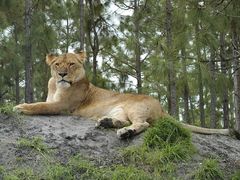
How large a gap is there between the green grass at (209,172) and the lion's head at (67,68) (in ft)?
8.73

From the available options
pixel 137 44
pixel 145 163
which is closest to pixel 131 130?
pixel 145 163

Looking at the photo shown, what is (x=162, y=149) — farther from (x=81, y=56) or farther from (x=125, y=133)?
(x=81, y=56)

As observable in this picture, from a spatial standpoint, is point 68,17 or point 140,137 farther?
point 68,17

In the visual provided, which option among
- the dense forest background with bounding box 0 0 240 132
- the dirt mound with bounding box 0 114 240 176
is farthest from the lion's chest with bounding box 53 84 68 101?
the dense forest background with bounding box 0 0 240 132

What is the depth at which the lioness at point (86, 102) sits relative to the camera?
278 inches

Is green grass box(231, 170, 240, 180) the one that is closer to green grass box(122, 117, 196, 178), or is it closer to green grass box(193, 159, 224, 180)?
green grass box(193, 159, 224, 180)

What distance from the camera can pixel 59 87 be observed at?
7789mm

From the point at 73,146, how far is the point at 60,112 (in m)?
1.34

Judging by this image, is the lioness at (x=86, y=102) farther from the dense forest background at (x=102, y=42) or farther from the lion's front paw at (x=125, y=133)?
the dense forest background at (x=102, y=42)

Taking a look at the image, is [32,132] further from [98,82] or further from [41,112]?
[98,82]

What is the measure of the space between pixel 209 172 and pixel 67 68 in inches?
112

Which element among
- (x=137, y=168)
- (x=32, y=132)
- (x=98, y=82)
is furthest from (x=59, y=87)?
(x=98, y=82)

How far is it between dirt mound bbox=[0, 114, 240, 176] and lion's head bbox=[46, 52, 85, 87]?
61cm

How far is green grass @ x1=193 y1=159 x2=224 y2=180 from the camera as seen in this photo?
5.95m
